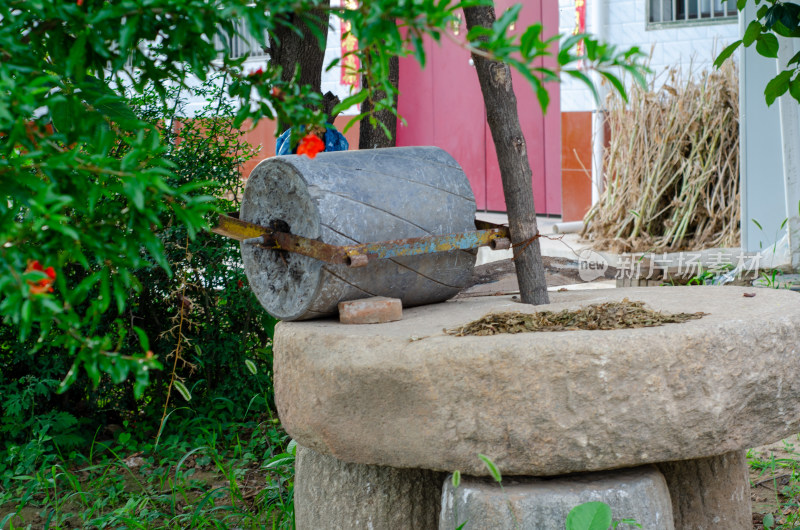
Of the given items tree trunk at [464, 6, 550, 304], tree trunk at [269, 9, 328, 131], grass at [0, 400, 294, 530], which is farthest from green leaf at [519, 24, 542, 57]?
tree trunk at [269, 9, 328, 131]

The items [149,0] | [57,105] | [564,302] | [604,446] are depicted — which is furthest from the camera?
[564,302]

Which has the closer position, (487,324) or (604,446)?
(604,446)

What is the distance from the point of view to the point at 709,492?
2293 mm

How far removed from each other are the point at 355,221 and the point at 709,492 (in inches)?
45.5

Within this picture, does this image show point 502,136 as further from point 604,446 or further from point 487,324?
point 604,446

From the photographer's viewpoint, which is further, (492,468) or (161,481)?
(161,481)

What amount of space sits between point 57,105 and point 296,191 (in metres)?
0.97

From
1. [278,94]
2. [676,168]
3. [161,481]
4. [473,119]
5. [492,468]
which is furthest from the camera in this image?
[473,119]

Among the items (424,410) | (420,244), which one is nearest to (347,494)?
(424,410)

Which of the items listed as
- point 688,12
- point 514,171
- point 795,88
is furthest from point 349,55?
point 688,12

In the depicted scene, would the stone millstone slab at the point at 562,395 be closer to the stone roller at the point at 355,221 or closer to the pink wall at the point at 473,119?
the stone roller at the point at 355,221

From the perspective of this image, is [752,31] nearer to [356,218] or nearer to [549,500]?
[356,218]

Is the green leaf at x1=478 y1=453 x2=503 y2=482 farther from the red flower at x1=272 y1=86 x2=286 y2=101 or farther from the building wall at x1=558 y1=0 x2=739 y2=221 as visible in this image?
the building wall at x1=558 y1=0 x2=739 y2=221

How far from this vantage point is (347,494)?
2264 millimetres
